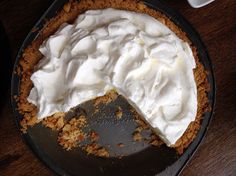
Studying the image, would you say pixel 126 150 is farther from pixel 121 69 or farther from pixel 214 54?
pixel 214 54

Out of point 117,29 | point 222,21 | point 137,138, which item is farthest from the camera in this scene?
point 222,21

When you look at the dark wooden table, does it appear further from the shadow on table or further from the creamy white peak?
the creamy white peak

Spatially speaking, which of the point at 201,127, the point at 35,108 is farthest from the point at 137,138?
the point at 35,108

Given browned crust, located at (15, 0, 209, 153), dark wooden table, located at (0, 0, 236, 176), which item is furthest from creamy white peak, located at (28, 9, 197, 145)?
dark wooden table, located at (0, 0, 236, 176)

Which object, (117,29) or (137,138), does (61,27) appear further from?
(137,138)

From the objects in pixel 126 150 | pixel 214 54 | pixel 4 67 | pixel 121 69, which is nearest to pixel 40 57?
pixel 4 67
